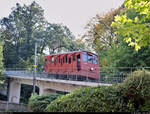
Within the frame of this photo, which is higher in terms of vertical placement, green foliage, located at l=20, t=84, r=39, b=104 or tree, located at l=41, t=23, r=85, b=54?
tree, located at l=41, t=23, r=85, b=54

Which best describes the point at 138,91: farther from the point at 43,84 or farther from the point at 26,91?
the point at 26,91

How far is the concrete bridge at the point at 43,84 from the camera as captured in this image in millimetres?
17122

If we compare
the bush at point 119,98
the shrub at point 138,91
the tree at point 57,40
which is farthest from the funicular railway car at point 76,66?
the tree at point 57,40

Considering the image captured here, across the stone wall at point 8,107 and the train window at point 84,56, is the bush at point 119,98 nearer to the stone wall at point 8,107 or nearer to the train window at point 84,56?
the train window at point 84,56

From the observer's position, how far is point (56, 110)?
26.7 feet

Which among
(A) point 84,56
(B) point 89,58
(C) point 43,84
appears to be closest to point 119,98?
(A) point 84,56

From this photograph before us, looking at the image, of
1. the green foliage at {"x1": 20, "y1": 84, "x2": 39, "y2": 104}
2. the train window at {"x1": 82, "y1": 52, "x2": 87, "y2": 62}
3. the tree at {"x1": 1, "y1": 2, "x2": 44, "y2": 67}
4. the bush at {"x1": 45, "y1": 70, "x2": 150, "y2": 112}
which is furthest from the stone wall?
the tree at {"x1": 1, "y1": 2, "x2": 44, "y2": 67}

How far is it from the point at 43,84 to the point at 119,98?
62.4ft

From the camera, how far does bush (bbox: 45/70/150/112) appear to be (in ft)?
18.7

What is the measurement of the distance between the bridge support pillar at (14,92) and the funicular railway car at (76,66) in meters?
13.7

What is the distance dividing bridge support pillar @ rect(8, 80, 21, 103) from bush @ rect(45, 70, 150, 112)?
2824 cm

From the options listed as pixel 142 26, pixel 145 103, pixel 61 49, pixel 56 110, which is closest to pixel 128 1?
pixel 142 26

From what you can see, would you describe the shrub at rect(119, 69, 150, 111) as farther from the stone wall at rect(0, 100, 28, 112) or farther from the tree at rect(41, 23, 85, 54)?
the tree at rect(41, 23, 85, 54)

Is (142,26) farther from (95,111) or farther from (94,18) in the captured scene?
(94,18)
